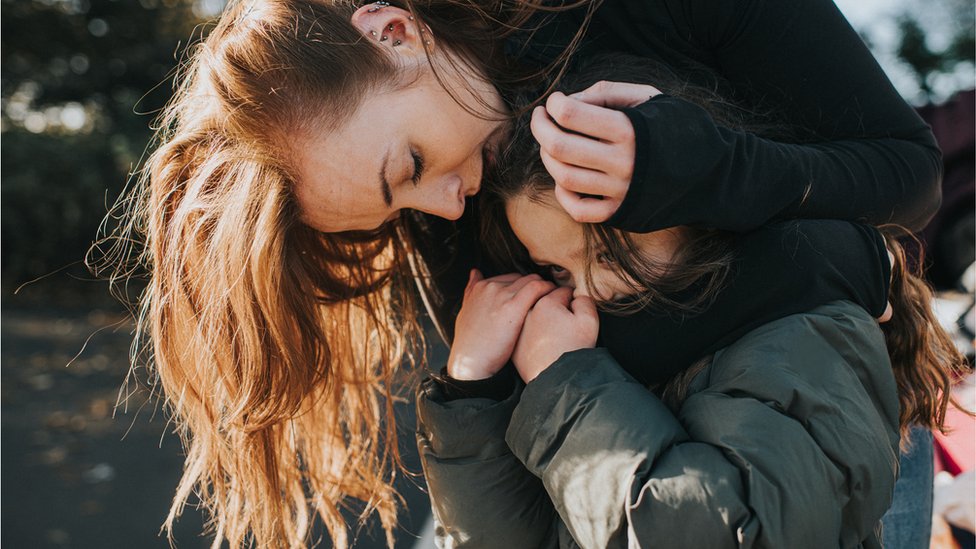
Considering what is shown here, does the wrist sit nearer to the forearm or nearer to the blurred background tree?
the forearm

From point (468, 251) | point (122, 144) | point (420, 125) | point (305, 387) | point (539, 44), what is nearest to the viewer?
point (420, 125)

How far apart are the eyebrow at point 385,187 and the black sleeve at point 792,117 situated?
18.3 inches

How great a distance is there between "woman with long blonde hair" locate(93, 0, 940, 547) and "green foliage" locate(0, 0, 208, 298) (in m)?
7.16

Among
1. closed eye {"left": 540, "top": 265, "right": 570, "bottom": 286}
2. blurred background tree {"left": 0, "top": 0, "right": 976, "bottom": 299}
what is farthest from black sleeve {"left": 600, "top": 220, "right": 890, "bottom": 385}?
blurred background tree {"left": 0, "top": 0, "right": 976, "bottom": 299}

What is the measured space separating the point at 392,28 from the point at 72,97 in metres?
8.94

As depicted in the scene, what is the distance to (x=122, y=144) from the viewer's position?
805cm

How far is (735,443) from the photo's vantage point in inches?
53.9

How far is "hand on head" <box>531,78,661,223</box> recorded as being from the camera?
1426 millimetres

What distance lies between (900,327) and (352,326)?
1.40 meters

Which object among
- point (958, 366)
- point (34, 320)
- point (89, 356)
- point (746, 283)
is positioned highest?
point (746, 283)

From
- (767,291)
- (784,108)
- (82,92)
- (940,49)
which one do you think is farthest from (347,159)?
(940,49)

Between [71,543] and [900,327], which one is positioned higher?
[900,327]

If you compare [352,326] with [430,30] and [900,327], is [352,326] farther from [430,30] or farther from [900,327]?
[900,327]

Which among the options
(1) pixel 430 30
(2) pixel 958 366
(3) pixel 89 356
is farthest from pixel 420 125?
(3) pixel 89 356
